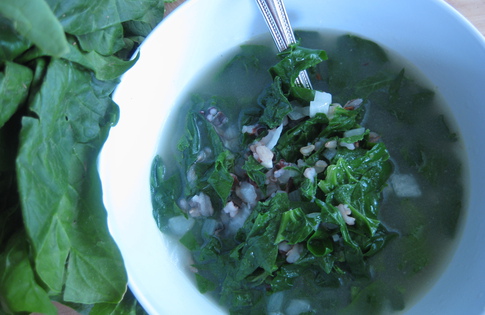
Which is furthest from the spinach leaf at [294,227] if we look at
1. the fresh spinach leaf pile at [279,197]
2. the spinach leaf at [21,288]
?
the spinach leaf at [21,288]

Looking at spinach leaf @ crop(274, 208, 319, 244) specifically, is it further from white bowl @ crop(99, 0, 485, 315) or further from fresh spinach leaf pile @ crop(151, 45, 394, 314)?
white bowl @ crop(99, 0, 485, 315)

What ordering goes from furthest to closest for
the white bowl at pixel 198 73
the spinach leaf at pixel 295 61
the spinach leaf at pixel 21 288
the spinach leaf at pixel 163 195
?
the spinach leaf at pixel 163 195 < the spinach leaf at pixel 295 61 < the white bowl at pixel 198 73 < the spinach leaf at pixel 21 288

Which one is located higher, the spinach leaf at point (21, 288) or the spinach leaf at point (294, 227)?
the spinach leaf at point (21, 288)

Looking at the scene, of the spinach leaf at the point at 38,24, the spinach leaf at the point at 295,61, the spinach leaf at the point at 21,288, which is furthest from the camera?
the spinach leaf at the point at 295,61

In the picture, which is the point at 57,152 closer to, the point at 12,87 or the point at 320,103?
the point at 12,87

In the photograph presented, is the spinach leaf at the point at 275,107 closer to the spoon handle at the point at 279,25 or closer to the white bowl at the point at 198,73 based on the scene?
the spoon handle at the point at 279,25

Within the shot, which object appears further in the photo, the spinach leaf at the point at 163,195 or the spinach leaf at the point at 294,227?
the spinach leaf at the point at 163,195

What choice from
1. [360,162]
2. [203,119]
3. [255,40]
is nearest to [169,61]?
[203,119]

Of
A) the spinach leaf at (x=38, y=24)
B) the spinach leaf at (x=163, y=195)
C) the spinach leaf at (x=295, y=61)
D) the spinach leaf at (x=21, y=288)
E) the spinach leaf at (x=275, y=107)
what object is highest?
the spinach leaf at (x=38, y=24)
